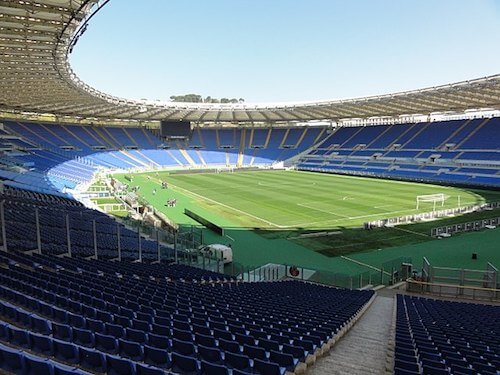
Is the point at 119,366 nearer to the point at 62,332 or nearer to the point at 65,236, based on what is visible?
the point at 62,332

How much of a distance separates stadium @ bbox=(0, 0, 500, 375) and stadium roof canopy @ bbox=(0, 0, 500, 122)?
17 cm

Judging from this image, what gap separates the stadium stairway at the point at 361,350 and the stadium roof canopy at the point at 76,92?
15.7 meters

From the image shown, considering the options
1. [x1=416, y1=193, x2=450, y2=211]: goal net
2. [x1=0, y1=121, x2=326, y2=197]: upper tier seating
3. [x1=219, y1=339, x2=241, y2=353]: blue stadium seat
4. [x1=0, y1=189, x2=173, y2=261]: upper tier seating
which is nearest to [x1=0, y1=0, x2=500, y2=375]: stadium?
[x1=219, y1=339, x2=241, y2=353]: blue stadium seat

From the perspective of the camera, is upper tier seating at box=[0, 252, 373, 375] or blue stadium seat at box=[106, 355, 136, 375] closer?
blue stadium seat at box=[106, 355, 136, 375]

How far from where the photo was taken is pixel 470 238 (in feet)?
85.3

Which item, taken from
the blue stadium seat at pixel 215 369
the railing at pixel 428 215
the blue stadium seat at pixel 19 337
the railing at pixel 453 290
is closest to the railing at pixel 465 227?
the railing at pixel 428 215

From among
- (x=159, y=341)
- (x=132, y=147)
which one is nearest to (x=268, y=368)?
(x=159, y=341)

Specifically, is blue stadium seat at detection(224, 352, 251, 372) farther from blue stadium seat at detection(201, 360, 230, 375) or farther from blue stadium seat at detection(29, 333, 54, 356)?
blue stadium seat at detection(29, 333, 54, 356)

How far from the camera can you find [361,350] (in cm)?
880

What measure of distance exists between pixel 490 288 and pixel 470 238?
11.2m

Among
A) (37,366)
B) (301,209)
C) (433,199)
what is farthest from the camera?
(433,199)

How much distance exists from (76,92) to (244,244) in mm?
27004

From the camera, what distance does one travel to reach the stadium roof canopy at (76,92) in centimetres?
1839

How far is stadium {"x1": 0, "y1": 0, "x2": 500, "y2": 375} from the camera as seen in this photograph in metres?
6.56
